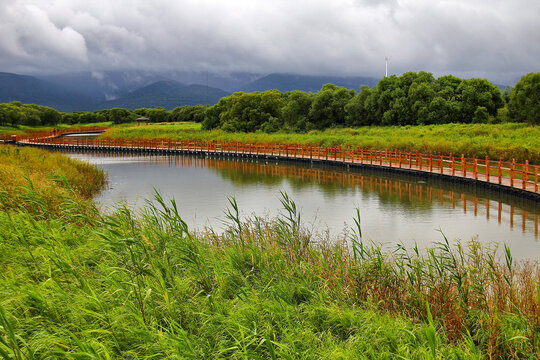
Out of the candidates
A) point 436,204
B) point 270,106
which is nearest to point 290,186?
point 436,204

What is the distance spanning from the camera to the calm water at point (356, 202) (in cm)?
1426

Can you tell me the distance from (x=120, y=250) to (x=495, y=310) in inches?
214

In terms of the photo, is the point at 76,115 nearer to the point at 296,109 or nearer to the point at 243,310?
the point at 296,109

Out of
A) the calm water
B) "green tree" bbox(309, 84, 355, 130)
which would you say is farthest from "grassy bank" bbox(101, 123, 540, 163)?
"green tree" bbox(309, 84, 355, 130)

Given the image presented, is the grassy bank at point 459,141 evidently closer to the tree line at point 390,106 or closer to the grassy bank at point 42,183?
the tree line at point 390,106

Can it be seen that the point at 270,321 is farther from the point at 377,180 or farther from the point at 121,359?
the point at 377,180

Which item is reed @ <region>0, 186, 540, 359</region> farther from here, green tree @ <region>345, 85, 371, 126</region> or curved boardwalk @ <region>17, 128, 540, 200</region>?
green tree @ <region>345, 85, 371, 126</region>

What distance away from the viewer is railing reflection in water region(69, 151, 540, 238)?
16.9 metres

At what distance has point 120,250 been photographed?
7.78m

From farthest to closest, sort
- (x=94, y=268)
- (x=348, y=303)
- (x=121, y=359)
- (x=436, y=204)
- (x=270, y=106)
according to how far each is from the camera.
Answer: (x=270, y=106), (x=436, y=204), (x=94, y=268), (x=348, y=303), (x=121, y=359)

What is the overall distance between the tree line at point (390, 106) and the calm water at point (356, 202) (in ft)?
82.4

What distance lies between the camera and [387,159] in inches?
1366

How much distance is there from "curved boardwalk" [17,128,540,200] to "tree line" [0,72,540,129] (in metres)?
16.3

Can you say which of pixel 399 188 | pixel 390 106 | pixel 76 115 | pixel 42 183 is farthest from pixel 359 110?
pixel 76 115
